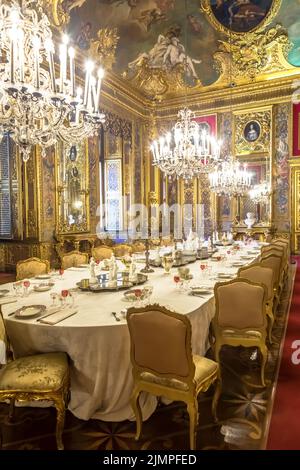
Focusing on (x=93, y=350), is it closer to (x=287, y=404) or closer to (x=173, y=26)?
(x=287, y=404)

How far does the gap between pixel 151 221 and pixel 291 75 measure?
7.50 m

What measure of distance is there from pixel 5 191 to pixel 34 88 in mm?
6793

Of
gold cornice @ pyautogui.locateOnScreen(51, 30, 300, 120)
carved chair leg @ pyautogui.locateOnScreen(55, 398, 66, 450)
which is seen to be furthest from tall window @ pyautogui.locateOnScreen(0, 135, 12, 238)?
carved chair leg @ pyautogui.locateOnScreen(55, 398, 66, 450)

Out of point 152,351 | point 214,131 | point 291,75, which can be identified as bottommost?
point 152,351

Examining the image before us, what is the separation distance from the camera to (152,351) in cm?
275

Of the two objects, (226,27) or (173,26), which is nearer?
(226,27)

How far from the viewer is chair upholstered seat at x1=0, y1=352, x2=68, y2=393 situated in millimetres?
2766

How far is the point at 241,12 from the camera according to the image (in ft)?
40.1

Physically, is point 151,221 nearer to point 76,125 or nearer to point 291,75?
point 291,75

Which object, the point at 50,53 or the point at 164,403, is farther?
the point at 50,53

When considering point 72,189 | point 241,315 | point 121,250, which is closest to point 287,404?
point 241,315

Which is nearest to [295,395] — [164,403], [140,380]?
[164,403]

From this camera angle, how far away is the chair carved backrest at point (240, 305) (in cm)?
364

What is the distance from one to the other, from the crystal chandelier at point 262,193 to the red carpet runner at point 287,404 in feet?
28.6
